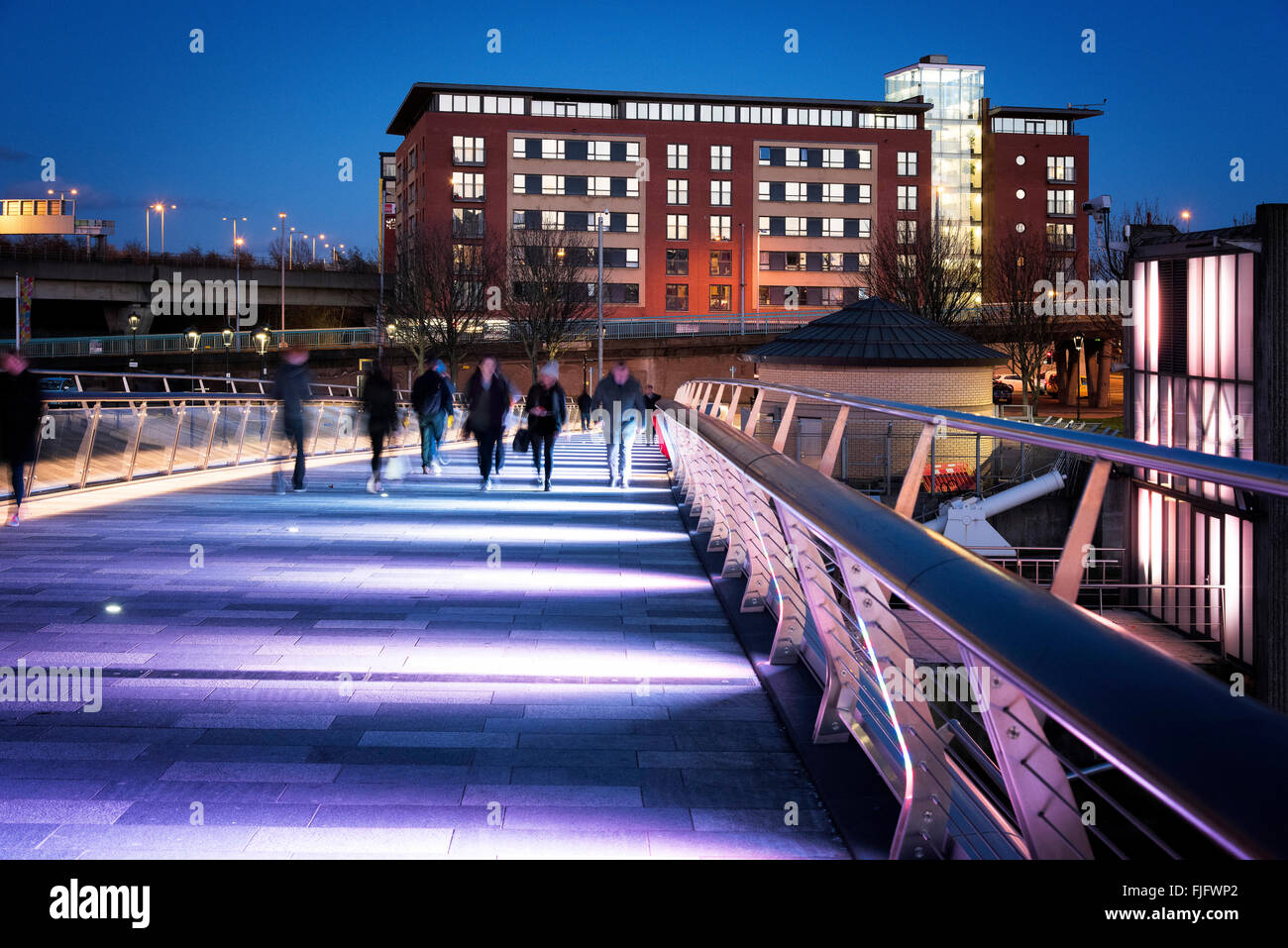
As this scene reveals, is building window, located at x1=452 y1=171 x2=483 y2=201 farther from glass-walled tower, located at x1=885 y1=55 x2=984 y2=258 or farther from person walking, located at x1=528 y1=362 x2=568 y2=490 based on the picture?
person walking, located at x1=528 y1=362 x2=568 y2=490

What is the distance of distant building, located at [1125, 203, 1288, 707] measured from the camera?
30.6 meters

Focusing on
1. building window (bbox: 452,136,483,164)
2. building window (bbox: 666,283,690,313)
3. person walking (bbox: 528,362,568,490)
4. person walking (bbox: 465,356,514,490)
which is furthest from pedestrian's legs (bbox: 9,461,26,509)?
building window (bbox: 666,283,690,313)

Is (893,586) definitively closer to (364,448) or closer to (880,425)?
(364,448)

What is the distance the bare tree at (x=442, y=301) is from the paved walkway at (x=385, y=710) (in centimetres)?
6497

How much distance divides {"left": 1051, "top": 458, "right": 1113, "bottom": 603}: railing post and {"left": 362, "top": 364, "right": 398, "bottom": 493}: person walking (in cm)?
1539

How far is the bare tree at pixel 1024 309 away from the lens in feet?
243

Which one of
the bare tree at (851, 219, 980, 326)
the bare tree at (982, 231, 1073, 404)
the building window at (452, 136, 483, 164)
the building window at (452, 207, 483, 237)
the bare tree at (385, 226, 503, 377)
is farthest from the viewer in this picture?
the building window at (452, 136, 483, 164)

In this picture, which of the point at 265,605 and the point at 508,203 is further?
the point at 508,203

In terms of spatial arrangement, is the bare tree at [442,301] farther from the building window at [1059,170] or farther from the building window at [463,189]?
the building window at [1059,170]

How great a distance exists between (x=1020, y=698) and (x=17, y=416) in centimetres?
1295

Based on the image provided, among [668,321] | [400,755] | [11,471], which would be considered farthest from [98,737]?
[668,321]
